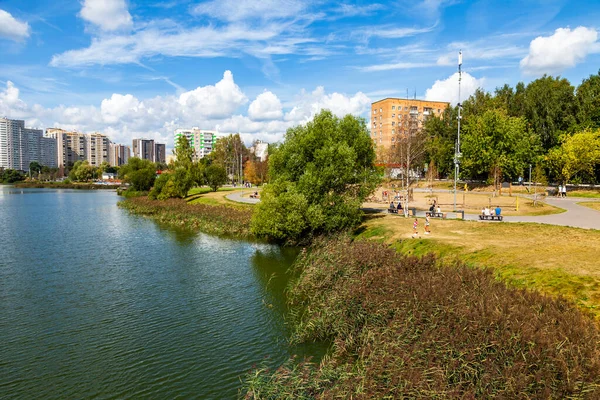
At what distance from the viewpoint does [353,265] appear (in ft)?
65.2

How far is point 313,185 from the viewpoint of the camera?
107 ft

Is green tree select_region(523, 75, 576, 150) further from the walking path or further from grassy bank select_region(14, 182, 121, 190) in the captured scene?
grassy bank select_region(14, 182, 121, 190)

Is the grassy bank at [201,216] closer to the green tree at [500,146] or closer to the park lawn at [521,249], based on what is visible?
the park lawn at [521,249]

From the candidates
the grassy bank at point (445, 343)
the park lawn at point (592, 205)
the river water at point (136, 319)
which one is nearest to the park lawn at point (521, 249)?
the grassy bank at point (445, 343)

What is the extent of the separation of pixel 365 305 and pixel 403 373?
497cm

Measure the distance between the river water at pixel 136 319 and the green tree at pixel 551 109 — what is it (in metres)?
57.7

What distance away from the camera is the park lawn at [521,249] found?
1462 cm

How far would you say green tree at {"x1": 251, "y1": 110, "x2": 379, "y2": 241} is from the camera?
106ft

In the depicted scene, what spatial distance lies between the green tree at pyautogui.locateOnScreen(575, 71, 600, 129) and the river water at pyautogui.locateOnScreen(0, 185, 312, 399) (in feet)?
185

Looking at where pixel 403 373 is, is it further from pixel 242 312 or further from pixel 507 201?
pixel 507 201

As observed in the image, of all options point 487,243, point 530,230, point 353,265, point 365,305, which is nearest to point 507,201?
point 530,230

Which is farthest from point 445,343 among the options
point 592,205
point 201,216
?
point 592,205

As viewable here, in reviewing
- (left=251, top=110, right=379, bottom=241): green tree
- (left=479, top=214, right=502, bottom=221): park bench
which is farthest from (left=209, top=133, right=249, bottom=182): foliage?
(left=479, top=214, right=502, bottom=221): park bench

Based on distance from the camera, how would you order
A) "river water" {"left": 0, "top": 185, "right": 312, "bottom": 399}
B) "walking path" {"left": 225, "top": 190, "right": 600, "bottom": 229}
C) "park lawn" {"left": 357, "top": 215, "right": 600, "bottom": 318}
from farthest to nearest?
1. "walking path" {"left": 225, "top": 190, "right": 600, "bottom": 229}
2. "park lawn" {"left": 357, "top": 215, "right": 600, "bottom": 318}
3. "river water" {"left": 0, "top": 185, "right": 312, "bottom": 399}
